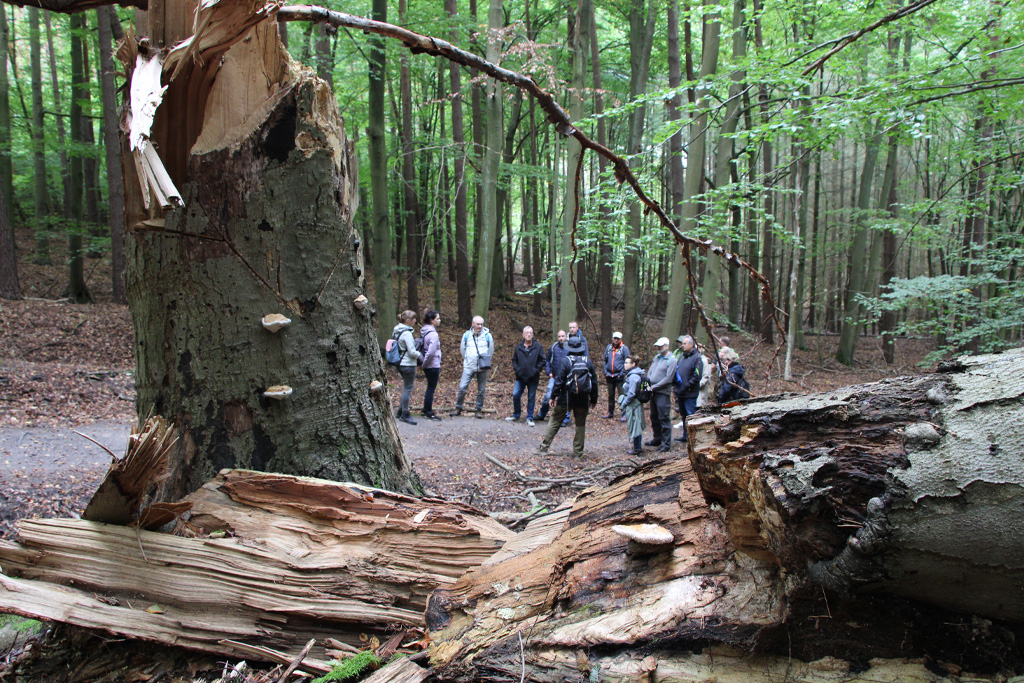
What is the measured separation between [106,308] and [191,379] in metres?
14.7

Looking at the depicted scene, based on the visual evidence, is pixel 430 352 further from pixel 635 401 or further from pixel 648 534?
pixel 648 534

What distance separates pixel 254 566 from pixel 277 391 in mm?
829

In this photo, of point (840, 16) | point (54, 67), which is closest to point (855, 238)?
point (840, 16)

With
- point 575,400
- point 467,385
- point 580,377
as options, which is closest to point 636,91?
point 467,385

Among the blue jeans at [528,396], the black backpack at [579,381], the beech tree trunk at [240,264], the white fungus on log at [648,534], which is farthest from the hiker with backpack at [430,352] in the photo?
the white fungus on log at [648,534]

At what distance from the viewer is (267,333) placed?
2.76 meters

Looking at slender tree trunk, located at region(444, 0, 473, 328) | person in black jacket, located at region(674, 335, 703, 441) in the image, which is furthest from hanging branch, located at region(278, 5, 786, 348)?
slender tree trunk, located at region(444, 0, 473, 328)

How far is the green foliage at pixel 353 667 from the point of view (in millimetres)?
2070

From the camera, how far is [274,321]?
2.72 metres

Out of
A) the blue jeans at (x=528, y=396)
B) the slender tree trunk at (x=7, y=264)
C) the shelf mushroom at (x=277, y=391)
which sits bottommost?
the blue jeans at (x=528, y=396)

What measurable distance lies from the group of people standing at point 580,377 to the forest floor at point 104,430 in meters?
0.49

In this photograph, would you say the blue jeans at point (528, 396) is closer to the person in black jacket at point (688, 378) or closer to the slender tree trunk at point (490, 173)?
the person in black jacket at point (688, 378)

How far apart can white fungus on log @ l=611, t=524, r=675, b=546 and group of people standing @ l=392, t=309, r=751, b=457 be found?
584cm

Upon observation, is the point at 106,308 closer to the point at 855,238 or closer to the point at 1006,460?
the point at 1006,460
